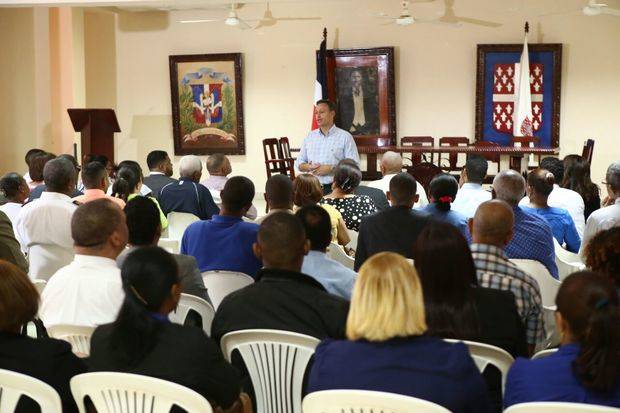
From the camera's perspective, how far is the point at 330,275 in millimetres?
3785

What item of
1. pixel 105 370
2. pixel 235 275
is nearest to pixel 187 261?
pixel 235 275

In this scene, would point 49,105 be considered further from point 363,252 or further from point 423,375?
point 423,375

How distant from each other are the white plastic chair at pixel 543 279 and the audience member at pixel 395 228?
26.7 inches

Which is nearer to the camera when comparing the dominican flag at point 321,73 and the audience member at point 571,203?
the audience member at point 571,203

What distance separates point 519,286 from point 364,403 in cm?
138

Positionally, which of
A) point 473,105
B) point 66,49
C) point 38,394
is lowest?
point 38,394

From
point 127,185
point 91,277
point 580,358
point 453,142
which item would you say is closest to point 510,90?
point 453,142

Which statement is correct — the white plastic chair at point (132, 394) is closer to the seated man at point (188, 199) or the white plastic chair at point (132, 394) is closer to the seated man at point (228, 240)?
the seated man at point (228, 240)

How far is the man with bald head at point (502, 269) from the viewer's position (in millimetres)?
3436

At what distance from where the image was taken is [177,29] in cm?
1365

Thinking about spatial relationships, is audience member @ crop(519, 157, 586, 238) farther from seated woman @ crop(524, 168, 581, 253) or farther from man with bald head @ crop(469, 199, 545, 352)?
man with bald head @ crop(469, 199, 545, 352)

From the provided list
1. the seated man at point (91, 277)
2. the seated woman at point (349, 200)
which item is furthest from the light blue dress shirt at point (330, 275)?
the seated woman at point (349, 200)

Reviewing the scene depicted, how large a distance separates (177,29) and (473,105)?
486 cm

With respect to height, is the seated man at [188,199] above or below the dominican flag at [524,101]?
below
